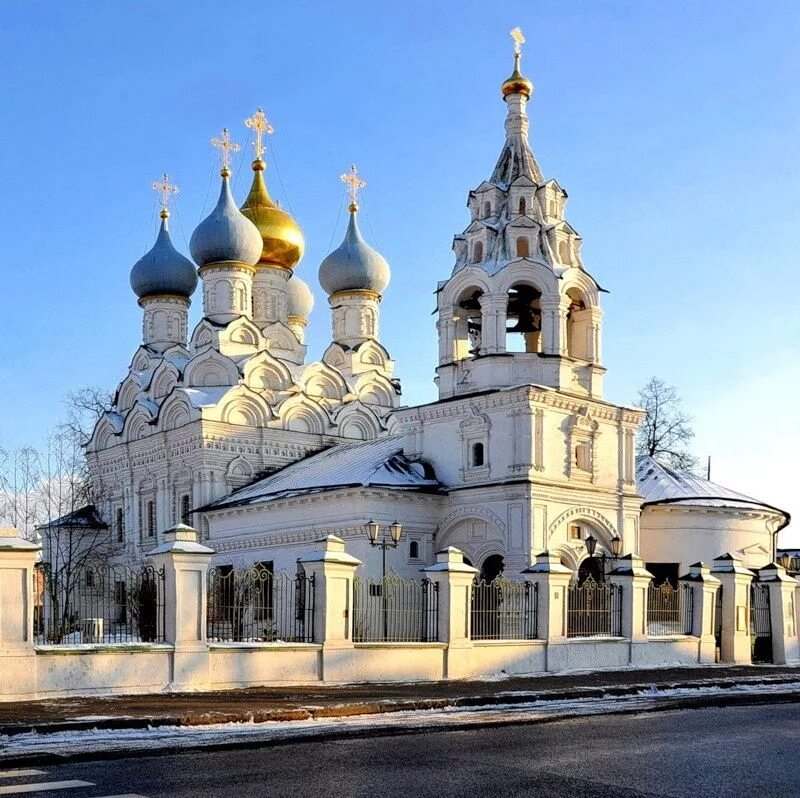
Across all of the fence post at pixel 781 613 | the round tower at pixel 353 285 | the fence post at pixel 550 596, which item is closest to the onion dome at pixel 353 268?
the round tower at pixel 353 285

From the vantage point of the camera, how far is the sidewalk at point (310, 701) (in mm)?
10023

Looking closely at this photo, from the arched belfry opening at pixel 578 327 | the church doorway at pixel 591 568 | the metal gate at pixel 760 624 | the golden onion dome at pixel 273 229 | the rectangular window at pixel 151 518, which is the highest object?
the golden onion dome at pixel 273 229

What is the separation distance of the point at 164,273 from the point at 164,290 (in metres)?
0.55

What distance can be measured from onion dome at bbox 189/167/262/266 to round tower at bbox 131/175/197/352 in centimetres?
190

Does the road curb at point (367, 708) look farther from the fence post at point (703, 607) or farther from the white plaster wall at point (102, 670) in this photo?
the fence post at point (703, 607)

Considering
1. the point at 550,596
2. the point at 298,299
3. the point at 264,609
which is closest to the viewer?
the point at 264,609

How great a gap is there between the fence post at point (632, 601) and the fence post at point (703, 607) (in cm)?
127

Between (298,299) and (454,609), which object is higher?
(298,299)

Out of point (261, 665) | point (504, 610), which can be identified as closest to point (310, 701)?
point (261, 665)

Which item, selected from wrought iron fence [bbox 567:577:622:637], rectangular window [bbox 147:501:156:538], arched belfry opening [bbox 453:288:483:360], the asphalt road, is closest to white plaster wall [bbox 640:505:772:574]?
arched belfry opening [bbox 453:288:483:360]

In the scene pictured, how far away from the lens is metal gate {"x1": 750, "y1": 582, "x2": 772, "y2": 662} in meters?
21.3

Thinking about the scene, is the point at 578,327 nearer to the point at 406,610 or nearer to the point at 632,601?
the point at 632,601

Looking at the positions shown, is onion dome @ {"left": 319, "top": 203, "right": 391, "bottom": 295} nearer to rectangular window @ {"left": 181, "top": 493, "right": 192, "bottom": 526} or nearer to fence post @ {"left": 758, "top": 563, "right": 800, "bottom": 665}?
rectangular window @ {"left": 181, "top": 493, "right": 192, "bottom": 526}

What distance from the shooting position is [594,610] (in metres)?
18.8
